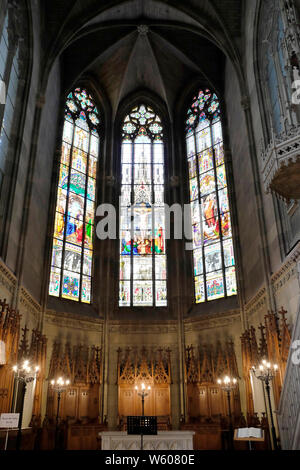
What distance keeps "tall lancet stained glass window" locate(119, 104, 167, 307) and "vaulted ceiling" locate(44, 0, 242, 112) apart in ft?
5.73

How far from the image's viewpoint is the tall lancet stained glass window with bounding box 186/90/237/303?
59.2 feet

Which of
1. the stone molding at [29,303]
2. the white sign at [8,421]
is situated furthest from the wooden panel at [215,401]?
the white sign at [8,421]

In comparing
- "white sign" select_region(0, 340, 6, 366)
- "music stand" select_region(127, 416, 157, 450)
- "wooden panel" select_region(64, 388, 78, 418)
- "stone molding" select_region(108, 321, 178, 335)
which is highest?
"stone molding" select_region(108, 321, 178, 335)

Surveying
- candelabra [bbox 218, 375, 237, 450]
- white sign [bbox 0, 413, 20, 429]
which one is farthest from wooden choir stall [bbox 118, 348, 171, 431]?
white sign [bbox 0, 413, 20, 429]

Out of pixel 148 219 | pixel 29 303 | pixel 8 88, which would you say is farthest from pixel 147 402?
pixel 8 88

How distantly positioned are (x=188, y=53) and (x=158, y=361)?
15.6 meters

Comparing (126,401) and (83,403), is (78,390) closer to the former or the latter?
(83,403)

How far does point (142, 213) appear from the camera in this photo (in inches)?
Answer: 810

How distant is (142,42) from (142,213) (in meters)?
9.21

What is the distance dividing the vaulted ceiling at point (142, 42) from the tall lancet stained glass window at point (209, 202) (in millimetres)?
1723

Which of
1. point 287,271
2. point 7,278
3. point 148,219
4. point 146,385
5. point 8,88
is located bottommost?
point 146,385

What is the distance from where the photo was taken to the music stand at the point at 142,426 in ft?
30.3

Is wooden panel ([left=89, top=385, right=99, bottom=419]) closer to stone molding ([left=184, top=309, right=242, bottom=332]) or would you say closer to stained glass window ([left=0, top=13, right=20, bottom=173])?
stone molding ([left=184, top=309, right=242, bottom=332])

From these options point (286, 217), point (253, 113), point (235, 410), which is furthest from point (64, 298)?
point (253, 113)
